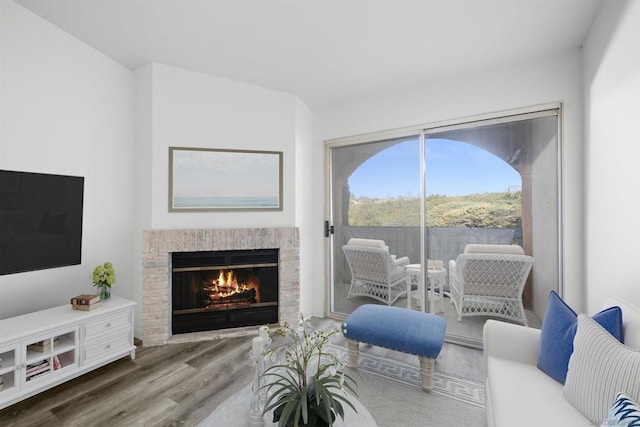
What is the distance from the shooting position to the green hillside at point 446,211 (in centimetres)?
271

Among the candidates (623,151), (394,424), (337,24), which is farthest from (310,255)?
(623,151)

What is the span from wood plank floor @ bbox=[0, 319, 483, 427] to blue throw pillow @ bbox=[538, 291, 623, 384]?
0.91 meters

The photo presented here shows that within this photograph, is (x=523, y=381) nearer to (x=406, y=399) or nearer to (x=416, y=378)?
(x=406, y=399)

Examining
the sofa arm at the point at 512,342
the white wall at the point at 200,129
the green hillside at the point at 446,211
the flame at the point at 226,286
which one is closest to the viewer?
the sofa arm at the point at 512,342

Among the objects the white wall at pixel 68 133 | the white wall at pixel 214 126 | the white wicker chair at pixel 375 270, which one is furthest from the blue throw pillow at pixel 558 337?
the white wall at pixel 68 133

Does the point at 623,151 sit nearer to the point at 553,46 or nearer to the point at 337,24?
the point at 553,46

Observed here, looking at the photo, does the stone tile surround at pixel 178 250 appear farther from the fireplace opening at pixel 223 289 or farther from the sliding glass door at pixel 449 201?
the sliding glass door at pixel 449 201

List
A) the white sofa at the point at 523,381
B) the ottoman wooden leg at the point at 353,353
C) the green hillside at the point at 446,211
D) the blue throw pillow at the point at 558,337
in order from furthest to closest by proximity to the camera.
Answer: the green hillside at the point at 446,211
the ottoman wooden leg at the point at 353,353
the blue throw pillow at the point at 558,337
the white sofa at the point at 523,381

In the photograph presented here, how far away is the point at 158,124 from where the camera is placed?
113 inches

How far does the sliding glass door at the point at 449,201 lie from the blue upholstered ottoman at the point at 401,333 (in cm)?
95

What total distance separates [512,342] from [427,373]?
0.65 meters

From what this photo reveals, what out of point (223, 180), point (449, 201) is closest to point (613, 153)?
point (449, 201)

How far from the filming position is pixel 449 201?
2982 millimetres

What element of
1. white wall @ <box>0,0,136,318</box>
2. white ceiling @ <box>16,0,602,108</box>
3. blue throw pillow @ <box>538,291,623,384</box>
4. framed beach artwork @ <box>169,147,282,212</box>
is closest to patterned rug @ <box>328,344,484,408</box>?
blue throw pillow @ <box>538,291,623,384</box>
